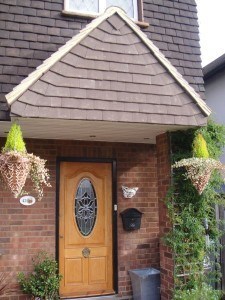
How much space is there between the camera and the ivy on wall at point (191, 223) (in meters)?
5.04

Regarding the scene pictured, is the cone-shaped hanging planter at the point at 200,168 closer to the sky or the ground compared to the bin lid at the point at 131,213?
closer to the sky

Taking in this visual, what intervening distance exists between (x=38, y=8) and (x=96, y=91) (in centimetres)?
180

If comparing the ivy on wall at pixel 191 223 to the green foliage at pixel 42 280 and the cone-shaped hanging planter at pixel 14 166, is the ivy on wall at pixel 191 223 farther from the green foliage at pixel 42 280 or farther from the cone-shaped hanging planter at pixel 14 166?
the cone-shaped hanging planter at pixel 14 166

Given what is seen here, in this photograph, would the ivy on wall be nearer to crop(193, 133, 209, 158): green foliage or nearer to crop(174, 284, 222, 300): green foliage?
crop(174, 284, 222, 300): green foliage

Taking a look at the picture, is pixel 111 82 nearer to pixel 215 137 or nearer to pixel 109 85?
pixel 109 85

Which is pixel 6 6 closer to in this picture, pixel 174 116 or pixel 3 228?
pixel 174 116

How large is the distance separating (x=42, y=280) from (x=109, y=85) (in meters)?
3.04

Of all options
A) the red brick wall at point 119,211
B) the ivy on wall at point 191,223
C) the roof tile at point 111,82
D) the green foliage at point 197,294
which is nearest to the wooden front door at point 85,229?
the red brick wall at point 119,211

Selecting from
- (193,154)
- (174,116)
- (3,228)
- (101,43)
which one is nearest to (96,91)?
(101,43)

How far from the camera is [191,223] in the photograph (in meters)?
5.09

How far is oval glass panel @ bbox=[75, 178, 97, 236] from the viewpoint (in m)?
6.15

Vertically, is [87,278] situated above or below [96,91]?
below

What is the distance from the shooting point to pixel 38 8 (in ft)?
17.6

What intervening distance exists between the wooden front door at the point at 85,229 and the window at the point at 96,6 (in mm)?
2466
